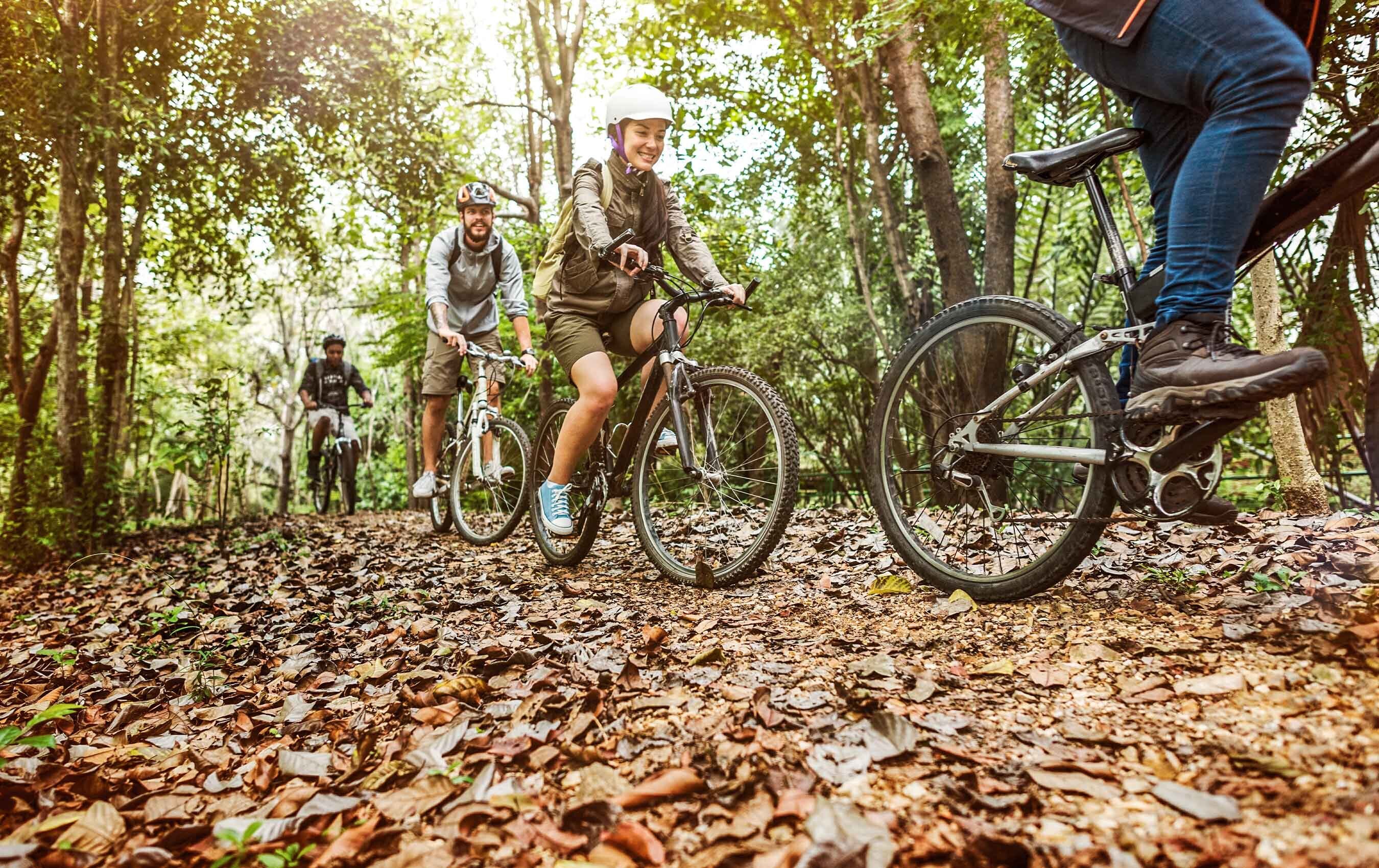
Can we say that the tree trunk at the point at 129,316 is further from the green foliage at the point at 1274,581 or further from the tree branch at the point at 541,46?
the green foliage at the point at 1274,581

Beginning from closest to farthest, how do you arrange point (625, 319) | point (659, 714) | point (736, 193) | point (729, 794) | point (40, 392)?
point (729, 794), point (659, 714), point (625, 319), point (40, 392), point (736, 193)

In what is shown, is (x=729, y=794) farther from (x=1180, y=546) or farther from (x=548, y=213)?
(x=548, y=213)

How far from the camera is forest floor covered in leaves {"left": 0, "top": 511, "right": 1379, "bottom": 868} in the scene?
1.18 metres

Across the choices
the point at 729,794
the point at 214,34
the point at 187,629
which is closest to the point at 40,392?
the point at 214,34

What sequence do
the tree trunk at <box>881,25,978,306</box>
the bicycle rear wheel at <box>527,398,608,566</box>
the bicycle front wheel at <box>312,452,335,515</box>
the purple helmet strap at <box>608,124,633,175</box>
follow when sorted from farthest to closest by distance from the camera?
1. the bicycle front wheel at <box>312,452,335,515</box>
2. the tree trunk at <box>881,25,978,306</box>
3. the bicycle rear wheel at <box>527,398,608,566</box>
4. the purple helmet strap at <box>608,124,633,175</box>

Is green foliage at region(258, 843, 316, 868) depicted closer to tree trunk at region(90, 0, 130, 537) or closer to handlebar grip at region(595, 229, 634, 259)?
handlebar grip at region(595, 229, 634, 259)

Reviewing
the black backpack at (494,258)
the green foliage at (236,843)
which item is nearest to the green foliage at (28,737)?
the green foliage at (236,843)

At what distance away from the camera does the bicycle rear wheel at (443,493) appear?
5.54m

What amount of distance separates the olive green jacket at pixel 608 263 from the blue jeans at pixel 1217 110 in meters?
1.77

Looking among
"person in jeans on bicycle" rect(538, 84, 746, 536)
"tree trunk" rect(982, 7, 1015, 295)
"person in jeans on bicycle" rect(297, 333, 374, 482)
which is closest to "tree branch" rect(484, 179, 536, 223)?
"person in jeans on bicycle" rect(297, 333, 374, 482)

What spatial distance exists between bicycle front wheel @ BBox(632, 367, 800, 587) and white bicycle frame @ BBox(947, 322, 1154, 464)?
0.63 m

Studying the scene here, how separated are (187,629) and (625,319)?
2.30 meters

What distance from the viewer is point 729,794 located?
1334mm

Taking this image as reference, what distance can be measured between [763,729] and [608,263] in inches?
91.4
